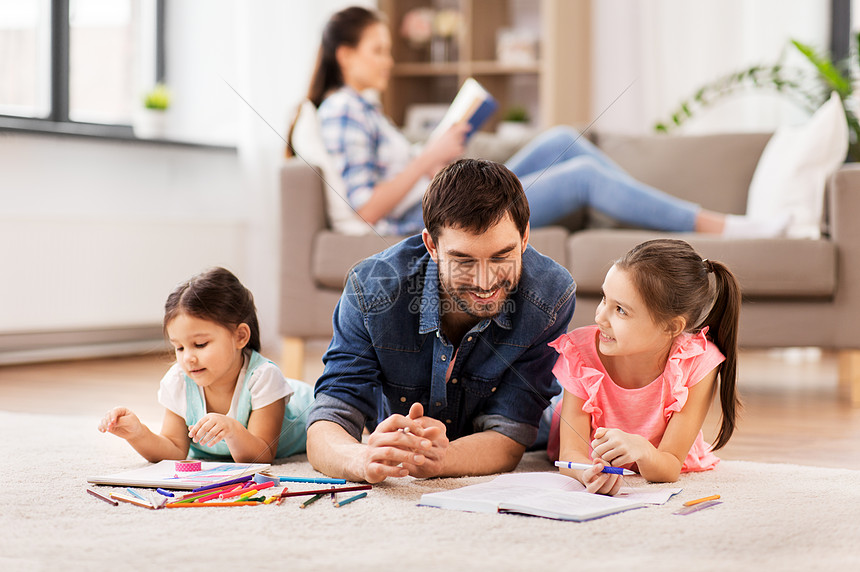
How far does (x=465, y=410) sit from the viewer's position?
139cm

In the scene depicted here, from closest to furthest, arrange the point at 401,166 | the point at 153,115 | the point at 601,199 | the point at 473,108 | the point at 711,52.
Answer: the point at 473,108
the point at 601,199
the point at 401,166
the point at 153,115
the point at 711,52

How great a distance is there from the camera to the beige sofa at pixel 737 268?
2.03 m

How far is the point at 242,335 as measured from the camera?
143 cm

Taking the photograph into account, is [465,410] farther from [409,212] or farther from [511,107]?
[511,107]

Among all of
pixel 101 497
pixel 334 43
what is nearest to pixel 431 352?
pixel 101 497

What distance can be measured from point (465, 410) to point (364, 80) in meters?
1.24

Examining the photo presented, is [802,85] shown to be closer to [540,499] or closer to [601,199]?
[601,199]

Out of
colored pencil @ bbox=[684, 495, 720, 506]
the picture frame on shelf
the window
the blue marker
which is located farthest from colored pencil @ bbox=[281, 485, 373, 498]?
the picture frame on shelf

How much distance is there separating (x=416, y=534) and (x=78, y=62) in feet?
8.54

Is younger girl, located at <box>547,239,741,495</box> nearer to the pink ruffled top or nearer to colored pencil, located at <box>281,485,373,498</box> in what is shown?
the pink ruffled top

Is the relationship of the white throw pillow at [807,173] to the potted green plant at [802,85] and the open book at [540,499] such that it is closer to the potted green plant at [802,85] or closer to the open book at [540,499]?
the potted green plant at [802,85]

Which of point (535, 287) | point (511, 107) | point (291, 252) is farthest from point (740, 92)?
point (535, 287)

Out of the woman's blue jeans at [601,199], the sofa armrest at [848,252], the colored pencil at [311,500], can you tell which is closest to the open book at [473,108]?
the woman's blue jeans at [601,199]

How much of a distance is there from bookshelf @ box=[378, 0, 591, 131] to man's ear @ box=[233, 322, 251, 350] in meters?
2.22
